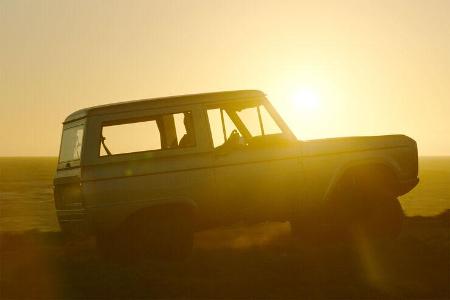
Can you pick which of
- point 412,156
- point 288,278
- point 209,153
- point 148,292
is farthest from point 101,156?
point 412,156

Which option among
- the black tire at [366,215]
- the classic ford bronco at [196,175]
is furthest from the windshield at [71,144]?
the black tire at [366,215]

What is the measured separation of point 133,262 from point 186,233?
2.52ft

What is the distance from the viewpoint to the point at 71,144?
9.56 meters

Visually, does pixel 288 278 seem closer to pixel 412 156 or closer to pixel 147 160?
pixel 147 160

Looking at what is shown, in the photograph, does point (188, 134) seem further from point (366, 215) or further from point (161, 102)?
point (366, 215)

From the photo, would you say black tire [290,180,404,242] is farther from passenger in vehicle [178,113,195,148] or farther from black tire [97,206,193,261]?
passenger in vehicle [178,113,195,148]

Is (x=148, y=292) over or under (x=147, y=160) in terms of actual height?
under

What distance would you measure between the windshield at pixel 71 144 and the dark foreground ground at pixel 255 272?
1395 millimetres

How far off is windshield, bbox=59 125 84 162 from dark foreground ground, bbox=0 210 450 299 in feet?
4.58

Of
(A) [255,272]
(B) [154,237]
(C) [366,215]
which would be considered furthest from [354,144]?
(B) [154,237]

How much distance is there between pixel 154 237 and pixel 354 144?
9.66 feet

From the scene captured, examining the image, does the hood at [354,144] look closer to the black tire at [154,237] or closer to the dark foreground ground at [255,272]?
the dark foreground ground at [255,272]

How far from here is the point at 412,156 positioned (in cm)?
1030

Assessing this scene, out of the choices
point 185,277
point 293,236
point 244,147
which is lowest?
point 293,236
